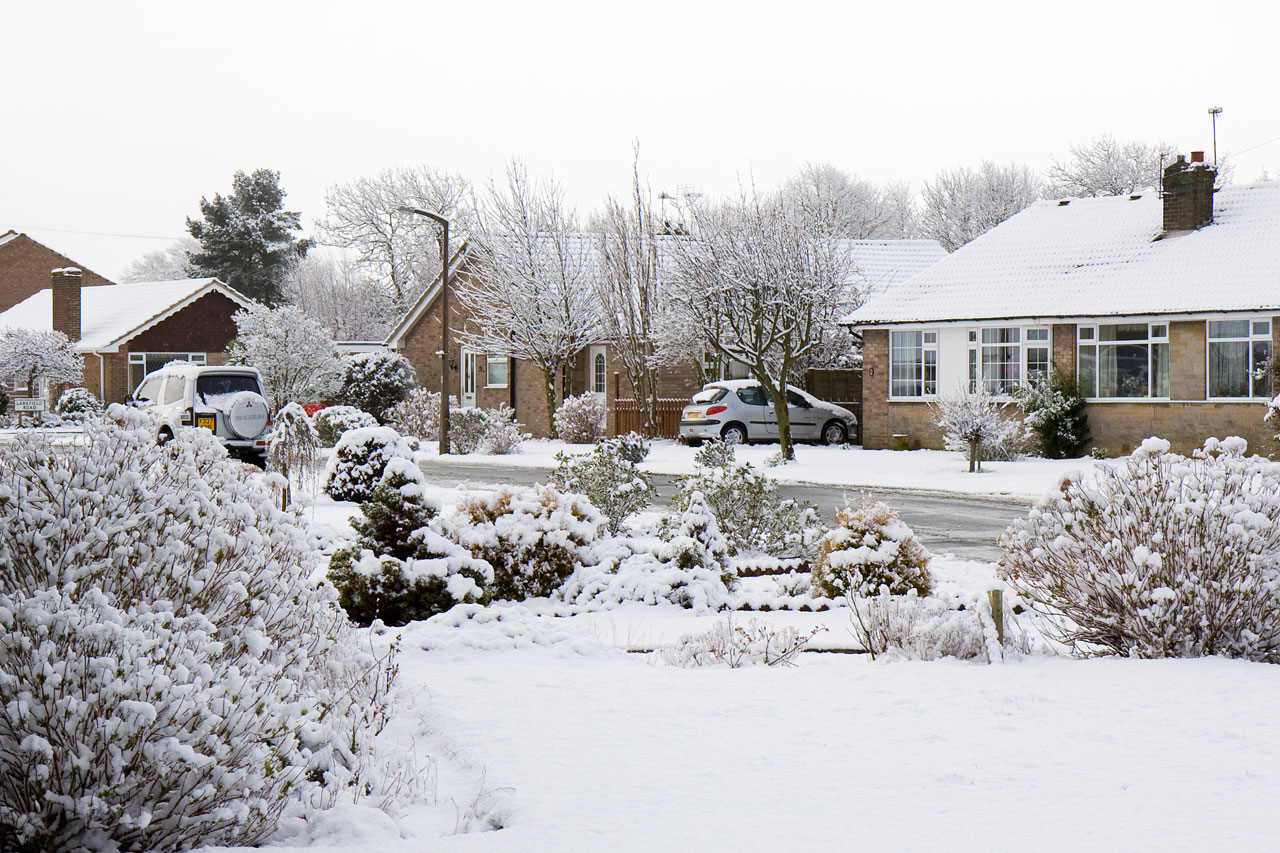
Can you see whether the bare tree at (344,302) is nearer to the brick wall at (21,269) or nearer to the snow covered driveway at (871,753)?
the brick wall at (21,269)

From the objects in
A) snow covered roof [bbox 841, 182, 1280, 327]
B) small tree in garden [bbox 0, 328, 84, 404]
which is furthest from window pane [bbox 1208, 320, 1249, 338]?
small tree in garden [bbox 0, 328, 84, 404]

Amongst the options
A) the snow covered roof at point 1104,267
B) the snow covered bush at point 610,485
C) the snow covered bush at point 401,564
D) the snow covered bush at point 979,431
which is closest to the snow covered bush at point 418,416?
the snow covered roof at point 1104,267

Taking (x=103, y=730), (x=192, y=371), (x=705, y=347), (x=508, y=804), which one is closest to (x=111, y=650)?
(x=103, y=730)

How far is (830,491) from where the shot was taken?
20812mm

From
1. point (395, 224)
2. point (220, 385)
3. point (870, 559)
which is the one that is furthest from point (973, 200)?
point (870, 559)

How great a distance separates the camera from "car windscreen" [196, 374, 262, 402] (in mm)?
23594

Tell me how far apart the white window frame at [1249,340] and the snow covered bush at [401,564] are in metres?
21.2

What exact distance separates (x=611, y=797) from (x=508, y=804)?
16.0 inches

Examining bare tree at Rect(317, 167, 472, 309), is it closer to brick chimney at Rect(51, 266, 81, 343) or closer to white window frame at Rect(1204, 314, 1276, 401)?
brick chimney at Rect(51, 266, 81, 343)

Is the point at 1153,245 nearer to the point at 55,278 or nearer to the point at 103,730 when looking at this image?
the point at 103,730

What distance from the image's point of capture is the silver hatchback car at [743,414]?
104 ft

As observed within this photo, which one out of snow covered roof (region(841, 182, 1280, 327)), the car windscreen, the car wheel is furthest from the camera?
the car wheel

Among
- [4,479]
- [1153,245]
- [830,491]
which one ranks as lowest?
[830,491]

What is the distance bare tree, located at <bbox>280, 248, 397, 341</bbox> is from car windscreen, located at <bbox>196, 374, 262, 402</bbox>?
159ft
